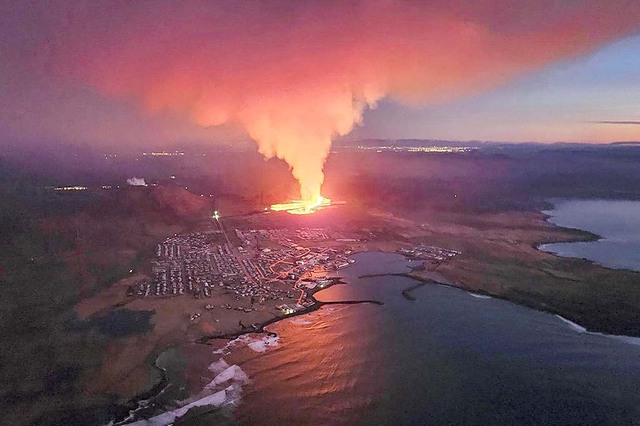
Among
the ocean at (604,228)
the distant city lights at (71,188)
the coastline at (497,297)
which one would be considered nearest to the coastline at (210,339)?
the coastline at (497,297)

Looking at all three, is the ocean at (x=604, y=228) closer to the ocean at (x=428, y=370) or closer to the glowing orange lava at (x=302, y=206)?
Answer: the ocean at (x=428, y=370)

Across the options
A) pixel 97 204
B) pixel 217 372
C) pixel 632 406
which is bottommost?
pixel 632 406

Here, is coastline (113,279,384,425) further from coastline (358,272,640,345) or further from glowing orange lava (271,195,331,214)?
glowing orange lava (271,195,331,214)

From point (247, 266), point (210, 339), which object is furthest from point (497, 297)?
point (210, 339)

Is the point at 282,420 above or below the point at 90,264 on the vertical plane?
below

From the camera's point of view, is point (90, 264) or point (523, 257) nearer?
point (90, 264)

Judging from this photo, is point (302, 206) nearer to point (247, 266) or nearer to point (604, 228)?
point (247, 266)

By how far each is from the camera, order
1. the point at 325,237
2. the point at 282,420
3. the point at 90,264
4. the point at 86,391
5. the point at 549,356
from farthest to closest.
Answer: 1. the point at 325,237
2. the point at 90,264
3. the point at 549,356
4. the point at 86,391
5. the point at 282,420

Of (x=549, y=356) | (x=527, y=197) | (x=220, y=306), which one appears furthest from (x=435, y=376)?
(x=527, y=197)

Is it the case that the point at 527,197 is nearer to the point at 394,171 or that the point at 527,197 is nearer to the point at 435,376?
the point at 394,171
